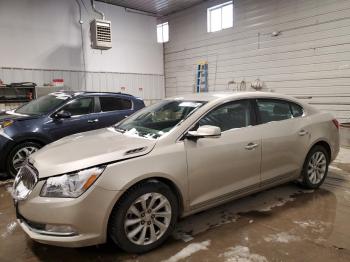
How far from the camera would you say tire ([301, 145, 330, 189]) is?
3.49 meters

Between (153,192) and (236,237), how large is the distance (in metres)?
0.91

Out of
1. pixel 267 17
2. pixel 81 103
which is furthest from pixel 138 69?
pixel 81 103

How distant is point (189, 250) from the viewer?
7.64ft

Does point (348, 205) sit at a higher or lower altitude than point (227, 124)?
lower

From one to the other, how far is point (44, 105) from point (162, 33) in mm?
7250

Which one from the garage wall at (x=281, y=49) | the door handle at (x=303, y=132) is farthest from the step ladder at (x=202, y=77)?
the door handle at (x=303, y=132)

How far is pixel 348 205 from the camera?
322 cm

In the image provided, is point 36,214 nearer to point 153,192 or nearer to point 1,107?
point 153,192

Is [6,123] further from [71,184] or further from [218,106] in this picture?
[218,106]

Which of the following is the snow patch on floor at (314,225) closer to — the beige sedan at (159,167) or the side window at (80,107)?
the beige sedan at (159,167)

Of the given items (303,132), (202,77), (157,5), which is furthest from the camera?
(157,5)

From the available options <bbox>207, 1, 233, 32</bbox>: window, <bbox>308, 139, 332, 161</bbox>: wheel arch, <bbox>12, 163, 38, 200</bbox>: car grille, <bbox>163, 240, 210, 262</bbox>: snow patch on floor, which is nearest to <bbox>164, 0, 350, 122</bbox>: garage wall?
<bbox>207, 1, 233, 32</bbox>: window

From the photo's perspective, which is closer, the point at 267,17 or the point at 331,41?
the point at 331,41

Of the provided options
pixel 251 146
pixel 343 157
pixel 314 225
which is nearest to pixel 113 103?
pixel 251 146
